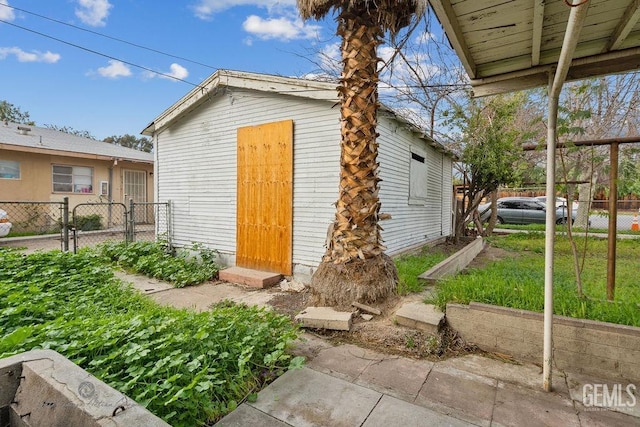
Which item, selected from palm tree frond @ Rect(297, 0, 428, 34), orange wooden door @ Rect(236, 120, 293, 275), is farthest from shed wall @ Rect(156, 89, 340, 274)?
palm tree frond @ Rect(297, 0, 428, 34)

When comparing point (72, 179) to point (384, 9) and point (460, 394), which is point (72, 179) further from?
point (460, 394)

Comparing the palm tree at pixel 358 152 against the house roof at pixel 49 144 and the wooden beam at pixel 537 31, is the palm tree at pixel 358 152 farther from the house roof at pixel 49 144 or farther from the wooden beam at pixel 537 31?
the house roof at pixel 49 144

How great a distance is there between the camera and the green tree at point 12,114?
27.7m

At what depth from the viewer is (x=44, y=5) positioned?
8531 mm

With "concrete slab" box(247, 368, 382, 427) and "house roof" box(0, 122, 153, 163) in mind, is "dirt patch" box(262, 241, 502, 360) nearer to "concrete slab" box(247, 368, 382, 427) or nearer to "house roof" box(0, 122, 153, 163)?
"concrete slab" box(247, 368, 382, 427)

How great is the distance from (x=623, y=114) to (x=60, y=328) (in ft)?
53.4

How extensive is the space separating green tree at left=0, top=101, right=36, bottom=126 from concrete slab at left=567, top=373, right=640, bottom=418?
38142 mm

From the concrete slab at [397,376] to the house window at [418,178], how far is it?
16.7 feet

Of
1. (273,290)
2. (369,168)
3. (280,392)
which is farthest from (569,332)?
(273,290)

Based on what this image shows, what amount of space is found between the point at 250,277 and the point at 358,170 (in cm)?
289

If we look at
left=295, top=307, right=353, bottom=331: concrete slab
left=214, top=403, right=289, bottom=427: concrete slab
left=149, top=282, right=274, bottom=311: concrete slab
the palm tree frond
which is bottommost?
left=149, top=282, right=274, bottom=311: concrete slab

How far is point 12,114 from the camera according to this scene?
28406 millimetres

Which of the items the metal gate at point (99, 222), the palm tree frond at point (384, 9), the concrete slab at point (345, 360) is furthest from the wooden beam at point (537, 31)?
the metal gate at point (99, 222)

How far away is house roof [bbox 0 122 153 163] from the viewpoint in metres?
10.7
